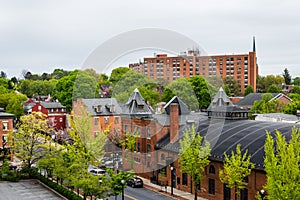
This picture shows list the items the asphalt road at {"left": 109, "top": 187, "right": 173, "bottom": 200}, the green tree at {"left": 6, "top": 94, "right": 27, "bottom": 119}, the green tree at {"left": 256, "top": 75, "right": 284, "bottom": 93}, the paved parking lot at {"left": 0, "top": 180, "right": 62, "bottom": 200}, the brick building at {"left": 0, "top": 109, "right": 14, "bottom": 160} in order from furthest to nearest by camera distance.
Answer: the green tree at {"left": 256, "top": 75, "right": 284, "bottom": 93} < the green tree at {"left": 6, "top": 94, "right": 27, "bottom": 119} < the brick building at {"left": 0, "top": 109, "right": 14, "bottom": 160} < the paved parking lot at {"left": 0, "top": 180, "right": 62, "bottom": 200} < the asphalt road at {"left": 109, "top": 187, "right": 173, "bottom": 200}

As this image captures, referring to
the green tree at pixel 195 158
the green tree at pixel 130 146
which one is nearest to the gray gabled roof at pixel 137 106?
the green tree at pixel 130 146

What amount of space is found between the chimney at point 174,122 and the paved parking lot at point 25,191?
14.0 metres

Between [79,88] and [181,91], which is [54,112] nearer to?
[79,88]

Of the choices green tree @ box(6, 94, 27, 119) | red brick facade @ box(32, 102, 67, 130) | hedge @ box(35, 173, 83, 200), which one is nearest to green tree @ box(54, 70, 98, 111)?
red brick facade @ box(32, 102, 67, 130)

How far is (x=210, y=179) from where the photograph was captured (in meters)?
37.6

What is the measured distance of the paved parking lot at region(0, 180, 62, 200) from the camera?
124 feet

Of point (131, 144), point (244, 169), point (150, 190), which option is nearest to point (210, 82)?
point (131, 144)

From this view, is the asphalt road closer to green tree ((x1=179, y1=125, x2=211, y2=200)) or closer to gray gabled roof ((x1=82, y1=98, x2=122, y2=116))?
green tree ((x1=179, y1=125, x2=211, y2=200))

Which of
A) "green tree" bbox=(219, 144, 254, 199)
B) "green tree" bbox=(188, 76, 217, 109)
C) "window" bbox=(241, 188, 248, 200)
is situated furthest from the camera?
"green tree" bbox=(188, 76, 217, 109)

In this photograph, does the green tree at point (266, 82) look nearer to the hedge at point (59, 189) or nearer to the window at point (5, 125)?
the window at point (5, 125)

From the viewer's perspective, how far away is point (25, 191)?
132ft

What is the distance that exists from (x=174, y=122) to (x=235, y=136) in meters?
8.13

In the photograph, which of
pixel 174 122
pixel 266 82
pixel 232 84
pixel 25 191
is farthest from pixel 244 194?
pixel 266 82

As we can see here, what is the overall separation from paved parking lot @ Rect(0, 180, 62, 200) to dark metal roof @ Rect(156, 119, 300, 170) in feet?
44.5
